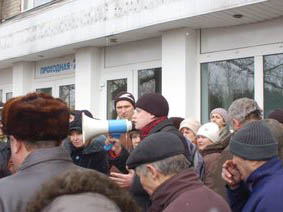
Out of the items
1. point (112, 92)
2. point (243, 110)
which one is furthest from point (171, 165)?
point (112, 92)

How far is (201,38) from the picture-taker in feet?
25.5

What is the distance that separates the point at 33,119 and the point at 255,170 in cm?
123

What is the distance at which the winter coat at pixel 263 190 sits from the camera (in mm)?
2381

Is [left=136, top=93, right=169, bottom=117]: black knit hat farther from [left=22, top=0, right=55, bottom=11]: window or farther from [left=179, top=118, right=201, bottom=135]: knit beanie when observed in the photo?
[left=22, top=0, right=55, bottom=11]: window

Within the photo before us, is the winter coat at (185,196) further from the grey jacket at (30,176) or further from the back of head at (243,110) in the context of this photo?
the back of head at (243,110)

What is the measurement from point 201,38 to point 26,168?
19.8ft

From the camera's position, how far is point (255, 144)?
2.60m

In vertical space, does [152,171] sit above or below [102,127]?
below

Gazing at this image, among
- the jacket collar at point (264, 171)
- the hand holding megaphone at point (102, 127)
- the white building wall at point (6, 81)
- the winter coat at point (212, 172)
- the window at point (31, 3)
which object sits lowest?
the winter coat at point (212, 172)

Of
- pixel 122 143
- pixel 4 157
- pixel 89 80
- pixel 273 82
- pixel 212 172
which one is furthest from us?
pixel 89 80

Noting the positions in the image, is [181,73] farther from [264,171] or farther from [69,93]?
[264,171]

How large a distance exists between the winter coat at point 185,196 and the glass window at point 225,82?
16.4 feet

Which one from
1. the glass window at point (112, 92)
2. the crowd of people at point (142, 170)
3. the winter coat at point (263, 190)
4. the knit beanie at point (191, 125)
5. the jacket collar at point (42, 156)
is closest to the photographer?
the crowd of people at point (142, 170)

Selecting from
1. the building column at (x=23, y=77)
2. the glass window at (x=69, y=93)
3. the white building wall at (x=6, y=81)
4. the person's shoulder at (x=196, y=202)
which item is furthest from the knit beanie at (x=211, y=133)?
the white building wall at (x=6, y=81)
